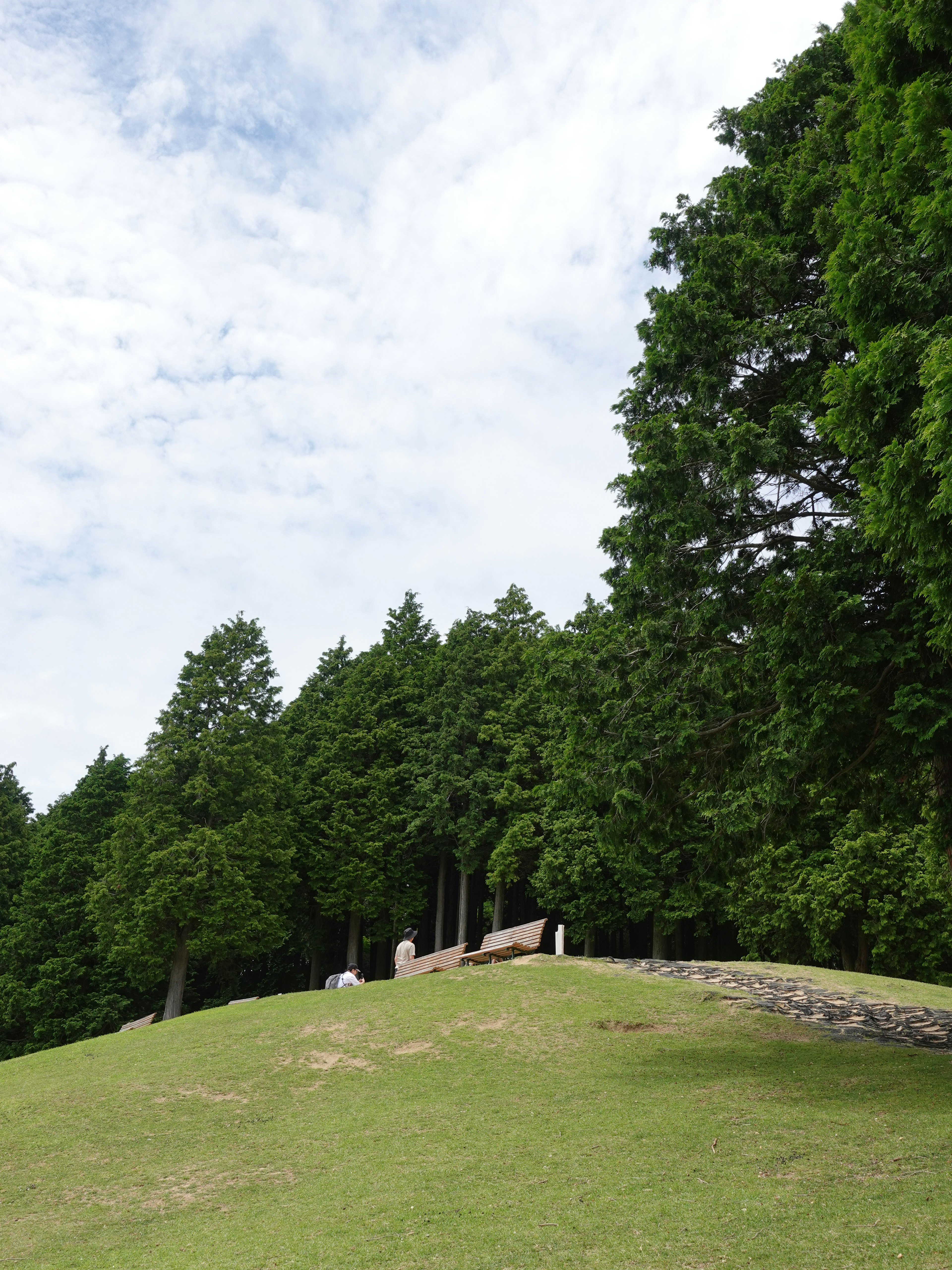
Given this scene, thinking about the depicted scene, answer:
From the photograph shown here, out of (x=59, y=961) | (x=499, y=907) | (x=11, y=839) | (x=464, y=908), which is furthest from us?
(x=11, y=839)

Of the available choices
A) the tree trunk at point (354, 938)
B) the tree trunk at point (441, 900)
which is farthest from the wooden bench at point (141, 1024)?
the tree trunk at point (441, 900)

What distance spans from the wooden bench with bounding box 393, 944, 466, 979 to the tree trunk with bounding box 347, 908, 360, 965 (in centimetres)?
1201

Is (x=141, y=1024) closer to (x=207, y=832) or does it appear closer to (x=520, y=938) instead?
(x=207, y=832)

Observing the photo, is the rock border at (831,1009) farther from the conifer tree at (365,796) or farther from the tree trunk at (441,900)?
the tree trunk at (441,900)

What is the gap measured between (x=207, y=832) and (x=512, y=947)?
1244 centimetres

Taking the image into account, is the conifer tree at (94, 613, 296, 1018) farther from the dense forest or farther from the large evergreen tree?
the large evergreen tree

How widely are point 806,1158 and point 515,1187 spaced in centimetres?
242

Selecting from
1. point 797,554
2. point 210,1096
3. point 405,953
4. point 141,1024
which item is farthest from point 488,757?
point 797,554

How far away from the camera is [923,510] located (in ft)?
23.9

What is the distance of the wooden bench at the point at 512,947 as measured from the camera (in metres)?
20.4

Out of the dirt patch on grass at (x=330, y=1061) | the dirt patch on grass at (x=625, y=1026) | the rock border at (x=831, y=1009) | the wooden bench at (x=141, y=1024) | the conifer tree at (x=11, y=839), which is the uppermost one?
the conifer tree at (x=11, y=839)

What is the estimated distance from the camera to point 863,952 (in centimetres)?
2614

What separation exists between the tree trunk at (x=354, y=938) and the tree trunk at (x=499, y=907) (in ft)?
17.7

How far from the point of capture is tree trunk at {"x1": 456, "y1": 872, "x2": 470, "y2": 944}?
1242 inches
